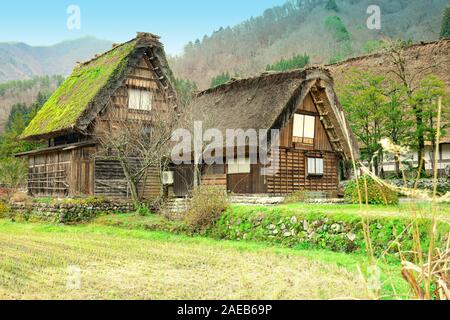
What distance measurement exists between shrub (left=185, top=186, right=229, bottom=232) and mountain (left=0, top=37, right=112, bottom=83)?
125ft

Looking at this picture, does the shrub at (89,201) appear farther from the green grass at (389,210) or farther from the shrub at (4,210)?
the green grass at (389,210)

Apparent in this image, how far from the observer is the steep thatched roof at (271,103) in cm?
1989

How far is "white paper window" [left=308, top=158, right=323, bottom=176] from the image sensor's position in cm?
2269

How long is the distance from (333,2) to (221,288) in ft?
348

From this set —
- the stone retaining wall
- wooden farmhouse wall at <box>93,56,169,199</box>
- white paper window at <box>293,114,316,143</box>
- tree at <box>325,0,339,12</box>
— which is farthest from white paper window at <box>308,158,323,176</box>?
tree at <box>325,0,339,12</box>

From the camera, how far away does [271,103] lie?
20.4 meters

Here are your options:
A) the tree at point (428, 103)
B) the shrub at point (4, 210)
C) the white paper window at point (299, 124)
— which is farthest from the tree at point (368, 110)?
the shrub at point (4, 210)

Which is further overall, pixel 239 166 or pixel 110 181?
pixel 110 181

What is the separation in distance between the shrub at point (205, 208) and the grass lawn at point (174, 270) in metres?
1.10

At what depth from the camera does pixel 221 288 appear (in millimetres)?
6344

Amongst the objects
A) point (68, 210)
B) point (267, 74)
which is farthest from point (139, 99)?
point (68, 210)

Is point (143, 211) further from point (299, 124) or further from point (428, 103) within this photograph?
point (428, 103)

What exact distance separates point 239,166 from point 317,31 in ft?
256

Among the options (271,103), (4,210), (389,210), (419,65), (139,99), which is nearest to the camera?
(389,210)
